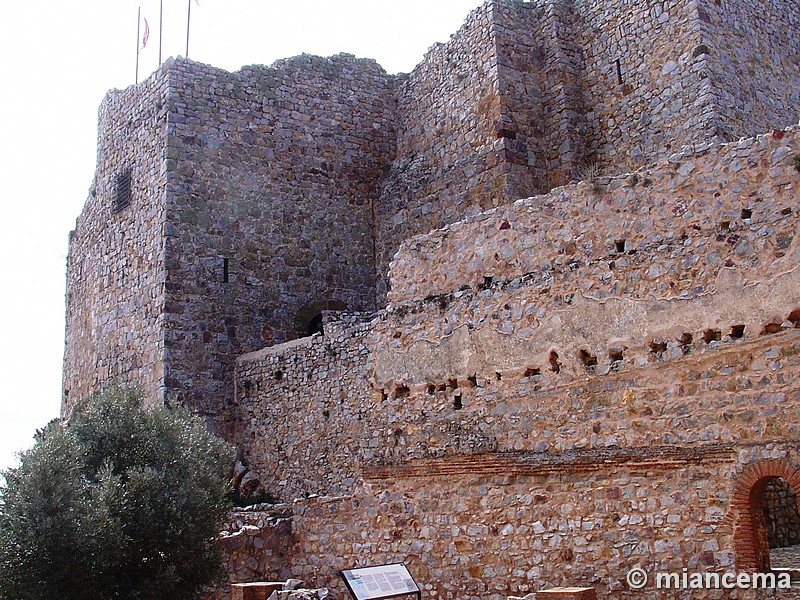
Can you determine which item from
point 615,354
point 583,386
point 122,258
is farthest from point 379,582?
point 122,258

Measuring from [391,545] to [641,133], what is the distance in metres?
8.20

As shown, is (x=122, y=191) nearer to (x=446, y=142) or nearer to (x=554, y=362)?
(x=446, y=142)

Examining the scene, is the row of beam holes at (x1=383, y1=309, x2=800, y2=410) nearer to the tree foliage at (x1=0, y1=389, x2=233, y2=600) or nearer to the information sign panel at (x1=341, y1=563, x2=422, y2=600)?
the information sign panel at (x1=341, y1=563, x2=422, y2=600)

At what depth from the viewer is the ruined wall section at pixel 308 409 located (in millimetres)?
14039

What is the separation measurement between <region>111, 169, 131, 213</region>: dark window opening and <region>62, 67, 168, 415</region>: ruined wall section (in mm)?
19

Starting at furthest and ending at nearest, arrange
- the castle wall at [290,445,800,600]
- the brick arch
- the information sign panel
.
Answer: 1. the information sign panel
2. the castle wall at [290,445,800,600]
3. the brick arch

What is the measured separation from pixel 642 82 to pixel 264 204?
22.5 feet

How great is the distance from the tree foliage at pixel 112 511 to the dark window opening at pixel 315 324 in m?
6.52

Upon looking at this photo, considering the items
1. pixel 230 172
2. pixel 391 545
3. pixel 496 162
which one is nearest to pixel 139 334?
pixel 230 172

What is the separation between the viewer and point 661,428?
30.0 ft

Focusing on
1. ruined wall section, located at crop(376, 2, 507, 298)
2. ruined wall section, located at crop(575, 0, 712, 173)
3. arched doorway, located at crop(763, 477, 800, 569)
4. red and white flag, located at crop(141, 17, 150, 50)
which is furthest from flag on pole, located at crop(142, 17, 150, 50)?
arched doorway, located at crop(763, 477, 800, 569)

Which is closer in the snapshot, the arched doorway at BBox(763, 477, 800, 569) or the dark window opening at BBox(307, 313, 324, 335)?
the arched doorway at BBox(763, 477, 800, 569)

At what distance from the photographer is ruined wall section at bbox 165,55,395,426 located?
1695 centimetres

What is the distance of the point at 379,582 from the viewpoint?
30.5 ft
